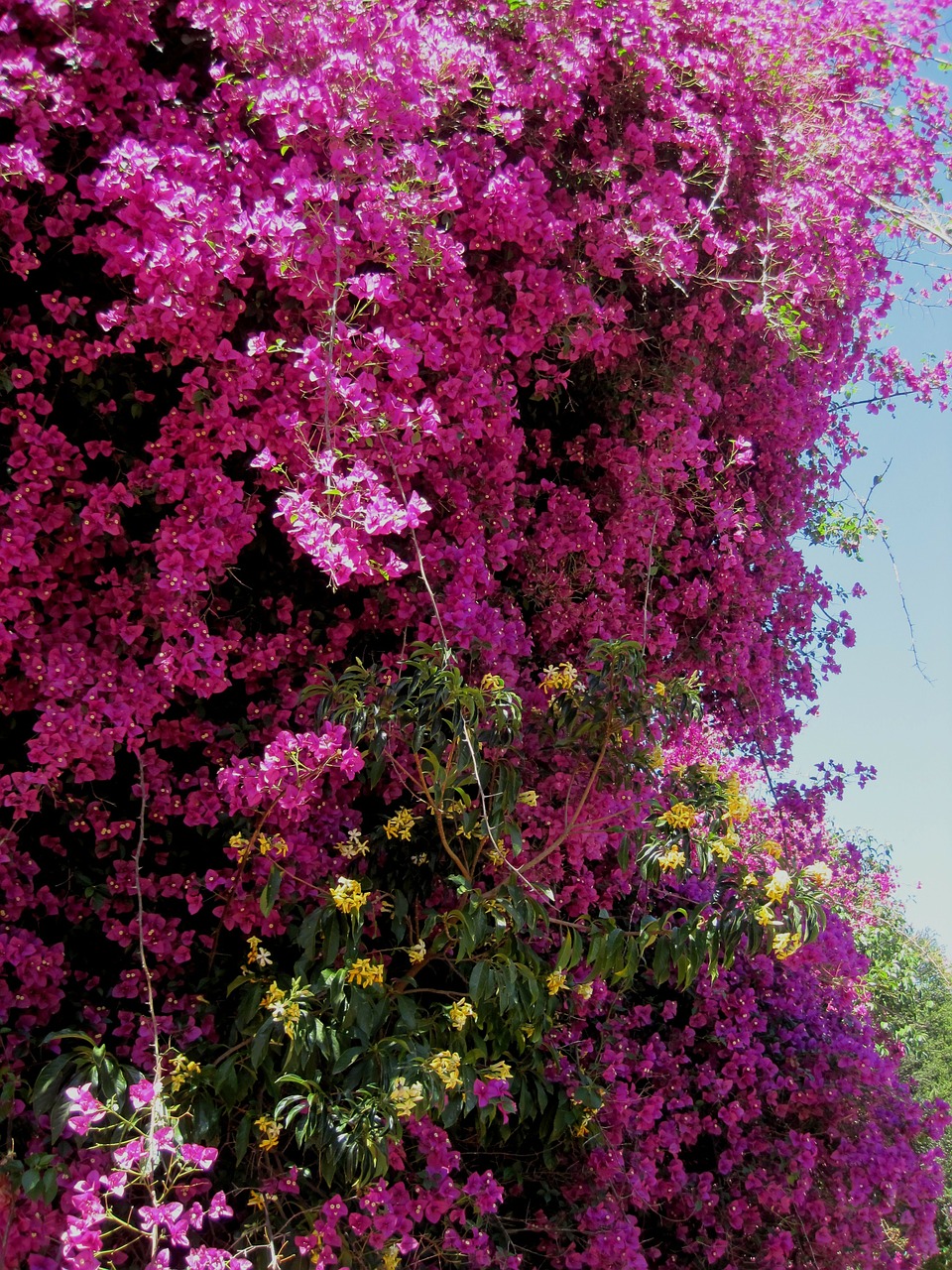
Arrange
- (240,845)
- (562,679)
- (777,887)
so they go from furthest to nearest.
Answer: (562,679), (240,845), (777,887)

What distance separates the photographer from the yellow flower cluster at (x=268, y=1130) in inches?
81.8

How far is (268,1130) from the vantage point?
212cm

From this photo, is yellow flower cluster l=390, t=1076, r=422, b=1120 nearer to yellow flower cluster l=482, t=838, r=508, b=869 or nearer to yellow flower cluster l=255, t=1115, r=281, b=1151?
yellow flower cluster l=255, t=1115, r=281, b=1151

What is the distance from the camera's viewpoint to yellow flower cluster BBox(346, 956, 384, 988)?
6.97 ft

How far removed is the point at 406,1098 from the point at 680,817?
765 millimetres

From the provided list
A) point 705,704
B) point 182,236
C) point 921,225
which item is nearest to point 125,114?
point 182,236

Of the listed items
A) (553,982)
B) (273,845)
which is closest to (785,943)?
(553,982)

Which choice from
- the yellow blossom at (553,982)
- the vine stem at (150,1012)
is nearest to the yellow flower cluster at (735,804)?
the yellow blossom at (553,982)

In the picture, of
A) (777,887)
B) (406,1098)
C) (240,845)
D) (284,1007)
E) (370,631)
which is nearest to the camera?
(406,1098)

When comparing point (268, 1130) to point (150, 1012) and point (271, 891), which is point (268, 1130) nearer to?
point (150, 1012)

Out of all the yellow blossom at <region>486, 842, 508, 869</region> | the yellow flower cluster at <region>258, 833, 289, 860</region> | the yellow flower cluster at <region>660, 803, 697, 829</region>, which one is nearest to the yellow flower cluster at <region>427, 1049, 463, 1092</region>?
the yellow blossom at <region>486, 842, 508, 869</region>

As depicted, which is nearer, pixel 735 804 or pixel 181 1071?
pixel 181 1071

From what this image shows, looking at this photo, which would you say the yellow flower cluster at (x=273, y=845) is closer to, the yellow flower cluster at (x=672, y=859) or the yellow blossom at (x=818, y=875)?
the yellow flower cluster at (x=672, y=859)

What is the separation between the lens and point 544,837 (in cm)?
273
